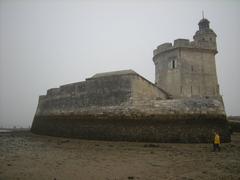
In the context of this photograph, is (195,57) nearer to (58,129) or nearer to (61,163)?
(58,129)

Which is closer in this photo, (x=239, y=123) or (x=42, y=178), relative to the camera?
(x=42, y=178)

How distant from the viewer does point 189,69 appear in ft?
60.4

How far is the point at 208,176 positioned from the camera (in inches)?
176

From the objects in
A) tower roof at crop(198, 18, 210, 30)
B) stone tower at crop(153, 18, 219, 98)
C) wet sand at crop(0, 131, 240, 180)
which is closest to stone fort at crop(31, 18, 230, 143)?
stone tower at crop(153, 18, 219, 98)

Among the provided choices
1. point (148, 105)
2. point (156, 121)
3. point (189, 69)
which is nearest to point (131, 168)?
point (156, 121)

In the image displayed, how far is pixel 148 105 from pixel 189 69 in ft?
31.9

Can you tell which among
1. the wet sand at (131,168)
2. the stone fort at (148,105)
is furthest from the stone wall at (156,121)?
the wet sand at (131,168)

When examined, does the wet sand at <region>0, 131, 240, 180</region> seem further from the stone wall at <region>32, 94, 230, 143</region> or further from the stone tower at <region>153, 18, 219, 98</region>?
the stone tower at <region>153, 18, 219, 98</region>

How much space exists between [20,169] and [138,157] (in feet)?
13.1

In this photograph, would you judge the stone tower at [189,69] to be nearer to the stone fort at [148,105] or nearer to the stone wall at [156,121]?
the stone fort at [148,105]

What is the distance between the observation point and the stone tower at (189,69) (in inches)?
714

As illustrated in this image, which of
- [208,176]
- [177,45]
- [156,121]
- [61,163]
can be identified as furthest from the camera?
[177,45]

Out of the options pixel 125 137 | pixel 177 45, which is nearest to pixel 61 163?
pixel 125 137

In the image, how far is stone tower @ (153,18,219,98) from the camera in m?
18.1
